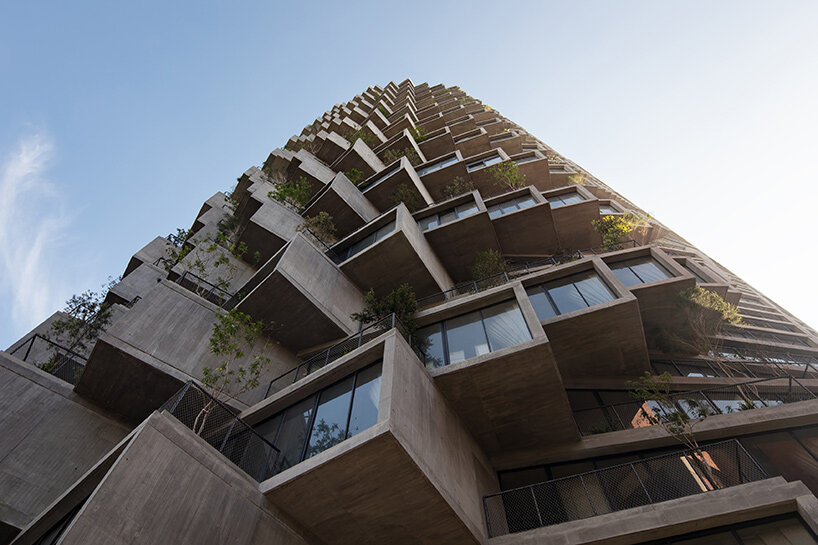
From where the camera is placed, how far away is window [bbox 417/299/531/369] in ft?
36.3

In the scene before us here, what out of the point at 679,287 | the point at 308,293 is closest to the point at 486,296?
the point at 308,293

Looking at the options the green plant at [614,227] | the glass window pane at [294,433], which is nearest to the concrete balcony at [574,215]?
the green plant at [614,227]

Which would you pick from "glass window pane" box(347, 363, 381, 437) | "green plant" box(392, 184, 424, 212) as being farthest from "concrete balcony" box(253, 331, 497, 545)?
"green plant" box(392, 184, 424, 212)

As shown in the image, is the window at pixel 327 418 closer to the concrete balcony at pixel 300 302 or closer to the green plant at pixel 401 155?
the concrete balcony at pixel 300 302

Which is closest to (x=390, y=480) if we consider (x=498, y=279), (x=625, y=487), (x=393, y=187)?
(x=625, y=487)

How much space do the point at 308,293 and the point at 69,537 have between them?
1045cm

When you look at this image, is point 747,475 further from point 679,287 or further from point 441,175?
point 441,175

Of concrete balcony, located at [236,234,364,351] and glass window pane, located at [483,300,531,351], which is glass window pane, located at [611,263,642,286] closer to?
glass window pane, located at [483,300,531,351]

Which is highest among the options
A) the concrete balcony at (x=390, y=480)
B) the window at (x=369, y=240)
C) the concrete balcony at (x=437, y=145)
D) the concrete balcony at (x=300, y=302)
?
the concrete balcony at (x=437, y=145)

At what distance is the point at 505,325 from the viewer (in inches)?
458

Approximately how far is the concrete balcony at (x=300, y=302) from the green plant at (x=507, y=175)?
13283mm

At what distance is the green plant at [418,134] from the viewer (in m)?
34.4

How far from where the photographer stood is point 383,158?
102 ft

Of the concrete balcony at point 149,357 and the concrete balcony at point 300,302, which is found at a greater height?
the concrete balcony at point 300,302
